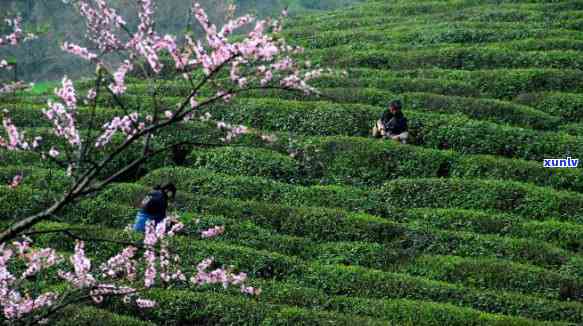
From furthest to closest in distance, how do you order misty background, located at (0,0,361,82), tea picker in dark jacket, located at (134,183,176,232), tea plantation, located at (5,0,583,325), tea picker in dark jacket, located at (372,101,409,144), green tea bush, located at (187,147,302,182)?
misty background, located at (0,0,361,82)
tea picker in dark jacket, located at (372,101,409,144)
green tea bush, located at (187,147,302,182)
tea picker in dark jacket, located at (134,183,176,232)
tea plantation, located at (5,0,583,325)

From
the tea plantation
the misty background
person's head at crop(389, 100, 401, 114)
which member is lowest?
the tea plantation

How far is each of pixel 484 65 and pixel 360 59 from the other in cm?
467

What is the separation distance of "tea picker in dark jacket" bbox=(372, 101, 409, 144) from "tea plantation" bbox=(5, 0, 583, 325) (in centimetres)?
45

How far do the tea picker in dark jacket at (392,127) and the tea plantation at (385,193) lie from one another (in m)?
0.45

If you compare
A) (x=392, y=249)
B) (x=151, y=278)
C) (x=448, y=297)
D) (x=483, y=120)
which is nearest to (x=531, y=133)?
(x=483, y=120)

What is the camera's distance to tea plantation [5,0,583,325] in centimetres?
1277

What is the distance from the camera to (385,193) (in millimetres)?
17812

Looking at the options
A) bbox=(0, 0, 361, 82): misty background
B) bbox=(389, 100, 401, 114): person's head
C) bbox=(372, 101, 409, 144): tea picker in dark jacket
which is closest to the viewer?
bbox=(389, 100, 401, 114): person's head

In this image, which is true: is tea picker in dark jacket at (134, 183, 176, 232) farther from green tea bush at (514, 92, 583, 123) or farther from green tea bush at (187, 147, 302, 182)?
green tea bush at (514, 92, 583, 123)

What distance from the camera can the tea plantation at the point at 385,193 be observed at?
12766mm

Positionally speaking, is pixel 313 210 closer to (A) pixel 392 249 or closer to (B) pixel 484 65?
(A) pixel 392 249

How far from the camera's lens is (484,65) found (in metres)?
25.0

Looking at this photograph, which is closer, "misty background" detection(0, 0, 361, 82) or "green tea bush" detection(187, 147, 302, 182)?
"green tea bush" detection(187, 147, 302, 182)

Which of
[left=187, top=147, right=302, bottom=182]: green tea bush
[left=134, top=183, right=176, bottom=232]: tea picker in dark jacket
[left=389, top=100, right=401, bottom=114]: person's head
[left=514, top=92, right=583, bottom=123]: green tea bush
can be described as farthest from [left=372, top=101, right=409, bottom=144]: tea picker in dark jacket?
[left=134, top=183, right=176, bottom=232]: tea picker in dark jacket
